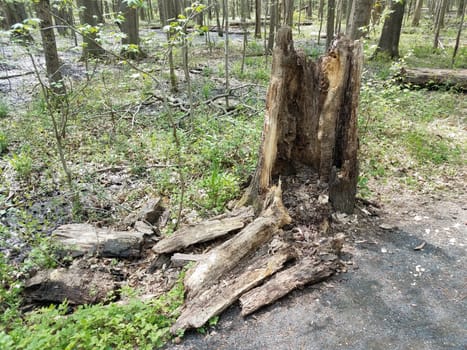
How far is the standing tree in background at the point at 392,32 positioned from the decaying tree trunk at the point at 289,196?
10.6m

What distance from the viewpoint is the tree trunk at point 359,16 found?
738 centimetres

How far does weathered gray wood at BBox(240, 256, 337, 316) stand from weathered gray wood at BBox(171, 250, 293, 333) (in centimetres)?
8

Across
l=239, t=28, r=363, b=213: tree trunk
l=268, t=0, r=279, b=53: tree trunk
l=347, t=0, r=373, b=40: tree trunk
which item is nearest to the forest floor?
l=239, t=28, r=363, b=213: tree trunk

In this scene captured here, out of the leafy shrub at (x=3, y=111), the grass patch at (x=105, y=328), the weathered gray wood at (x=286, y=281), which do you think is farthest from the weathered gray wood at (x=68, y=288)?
the leafy shrub at (x=3, y=111)

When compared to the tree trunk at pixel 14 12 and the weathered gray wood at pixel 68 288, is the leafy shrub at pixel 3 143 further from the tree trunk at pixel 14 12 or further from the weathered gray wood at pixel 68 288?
the tree trunk at pixel 14 12

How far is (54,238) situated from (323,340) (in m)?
3.28

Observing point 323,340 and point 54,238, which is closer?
point 323,340

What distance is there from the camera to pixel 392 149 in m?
6.06

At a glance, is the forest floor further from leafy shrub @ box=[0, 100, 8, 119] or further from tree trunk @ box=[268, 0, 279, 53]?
tree trunk @ box=[268, 0, 279, 53]

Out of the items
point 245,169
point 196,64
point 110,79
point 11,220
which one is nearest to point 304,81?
point 245,169

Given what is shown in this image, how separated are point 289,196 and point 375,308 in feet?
5.21

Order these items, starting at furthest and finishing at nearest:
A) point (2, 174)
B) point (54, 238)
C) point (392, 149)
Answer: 1. point (392, 149)
2. point (2, 174)
3. point (54, 238)

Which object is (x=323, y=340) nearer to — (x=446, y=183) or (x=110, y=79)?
(x=446, y=183)

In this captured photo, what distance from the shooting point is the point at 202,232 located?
3.74 metres
